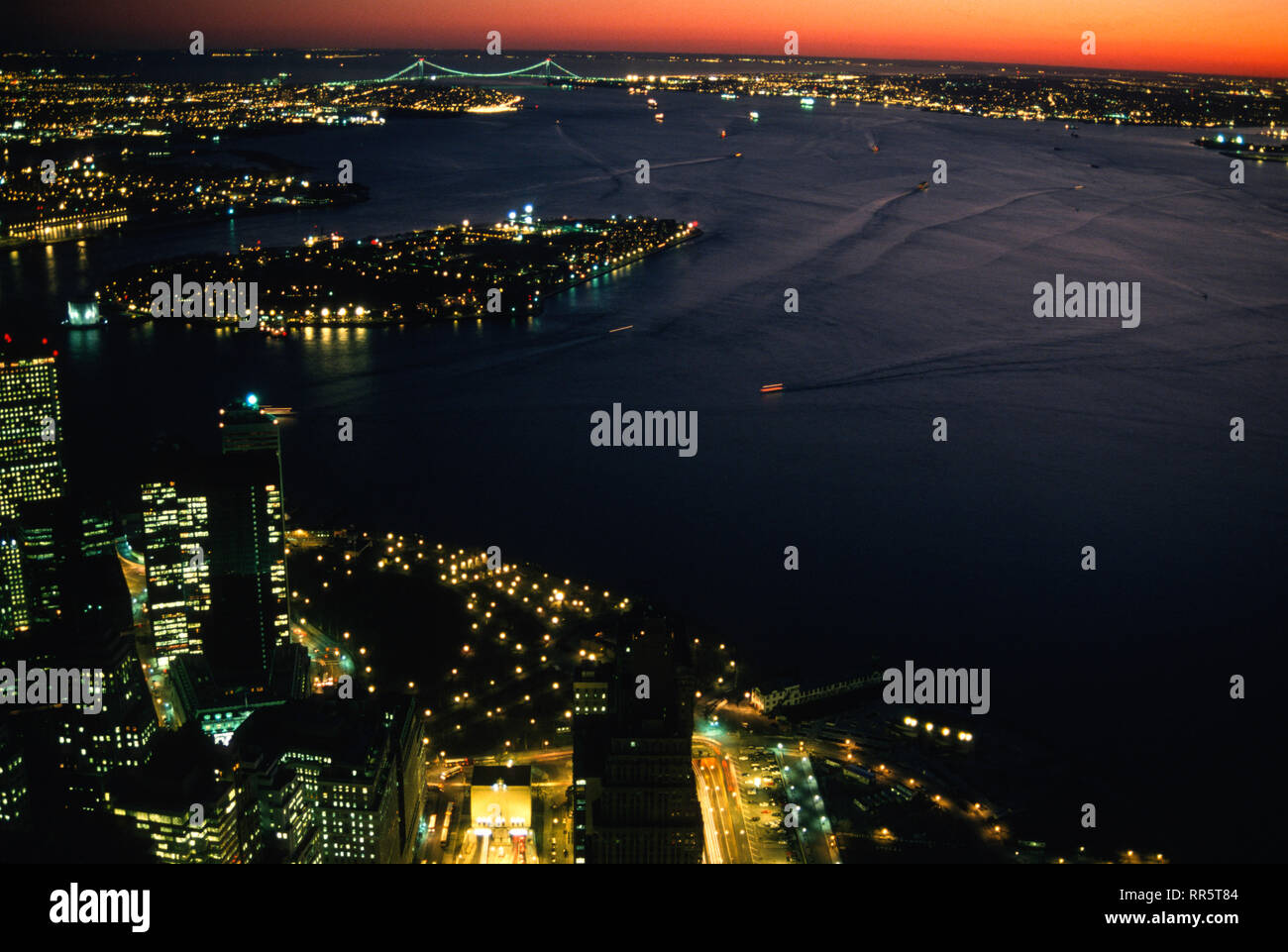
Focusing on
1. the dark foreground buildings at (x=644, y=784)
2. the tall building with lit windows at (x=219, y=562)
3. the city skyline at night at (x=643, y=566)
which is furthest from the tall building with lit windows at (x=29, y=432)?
the dark foreground buildings at (x=644, y=784)

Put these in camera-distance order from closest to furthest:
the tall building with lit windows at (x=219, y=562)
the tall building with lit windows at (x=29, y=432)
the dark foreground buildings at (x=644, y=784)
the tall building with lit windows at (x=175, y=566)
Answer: the dark foreground buildings at (x=644, y=784), the tall building with lit windows at (x=219, y=562), the tall building with lit windows at (x=175, y=566), the tall building with lit windows at (x=29, y=432)

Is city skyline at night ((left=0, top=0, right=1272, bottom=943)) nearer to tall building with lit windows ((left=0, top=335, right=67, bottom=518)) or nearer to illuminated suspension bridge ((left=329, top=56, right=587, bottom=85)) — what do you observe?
tall building with lit windows ((left=0, top=335, right=67, bottom=518))

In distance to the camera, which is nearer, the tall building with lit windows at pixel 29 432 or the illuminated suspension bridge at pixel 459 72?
the tall building with lit windows at pixel 29 432

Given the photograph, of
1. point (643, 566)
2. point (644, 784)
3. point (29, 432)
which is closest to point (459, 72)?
point (29, 432)

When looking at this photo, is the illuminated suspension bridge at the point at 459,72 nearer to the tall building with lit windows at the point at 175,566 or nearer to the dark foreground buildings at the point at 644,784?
the tall building with lit windows at the point at 175,566

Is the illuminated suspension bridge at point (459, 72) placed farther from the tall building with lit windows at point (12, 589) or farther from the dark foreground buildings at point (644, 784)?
the dark foreground buildings at point (644, 784)

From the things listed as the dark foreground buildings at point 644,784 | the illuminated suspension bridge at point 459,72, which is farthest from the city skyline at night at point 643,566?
the illuminated suspension bridge at point 459,72

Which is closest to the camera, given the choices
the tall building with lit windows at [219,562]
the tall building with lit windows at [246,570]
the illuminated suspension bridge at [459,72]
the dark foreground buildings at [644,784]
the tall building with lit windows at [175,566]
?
the dark foreground buildings at [644,784]

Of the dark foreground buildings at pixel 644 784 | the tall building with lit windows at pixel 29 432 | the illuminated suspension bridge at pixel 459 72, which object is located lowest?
the dark foreground buildings at pixel 644 784

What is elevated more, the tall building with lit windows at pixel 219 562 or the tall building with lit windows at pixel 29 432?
the tall building with lit windows at pixel 29 432
